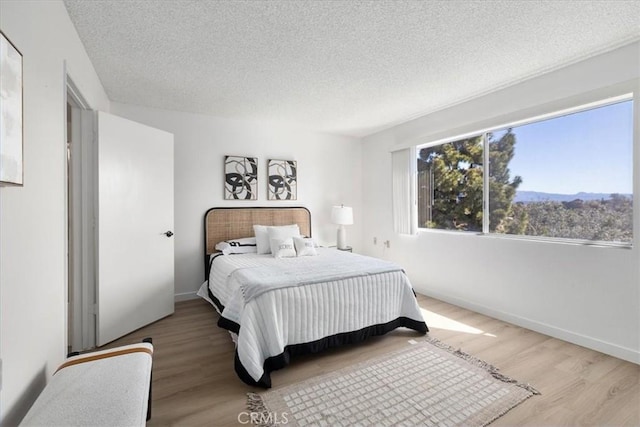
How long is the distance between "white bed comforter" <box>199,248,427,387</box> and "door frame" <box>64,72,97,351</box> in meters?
1.13

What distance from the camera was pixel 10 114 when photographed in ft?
3.47

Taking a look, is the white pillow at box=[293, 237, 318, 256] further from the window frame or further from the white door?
the window frame

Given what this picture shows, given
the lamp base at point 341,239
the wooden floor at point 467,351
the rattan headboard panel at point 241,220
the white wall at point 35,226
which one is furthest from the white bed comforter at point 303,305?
the lamp base at point 341,239

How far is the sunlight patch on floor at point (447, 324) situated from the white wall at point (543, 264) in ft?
1.53

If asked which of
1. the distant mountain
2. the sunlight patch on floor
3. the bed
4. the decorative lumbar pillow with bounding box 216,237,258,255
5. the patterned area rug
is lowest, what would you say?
the patterned area rug

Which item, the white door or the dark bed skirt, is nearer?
the dark bed skirt

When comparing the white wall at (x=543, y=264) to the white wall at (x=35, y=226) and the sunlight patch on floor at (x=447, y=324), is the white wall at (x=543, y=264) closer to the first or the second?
the sunlight patch on floor at (x=447, y=324)

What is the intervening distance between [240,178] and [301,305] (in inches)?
97.2

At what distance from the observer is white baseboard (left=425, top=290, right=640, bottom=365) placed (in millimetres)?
2318

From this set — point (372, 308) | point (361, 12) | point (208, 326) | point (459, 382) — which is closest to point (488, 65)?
point (361, 12)

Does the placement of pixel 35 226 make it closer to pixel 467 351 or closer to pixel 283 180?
pixel 467 351

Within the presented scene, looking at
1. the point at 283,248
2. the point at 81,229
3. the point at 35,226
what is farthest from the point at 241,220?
the point at 35,226

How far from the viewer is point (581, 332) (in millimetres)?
2564

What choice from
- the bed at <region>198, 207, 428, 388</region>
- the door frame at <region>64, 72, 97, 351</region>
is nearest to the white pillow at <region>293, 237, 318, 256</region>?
the bed at <region>198, 207, 428, 388</region>
